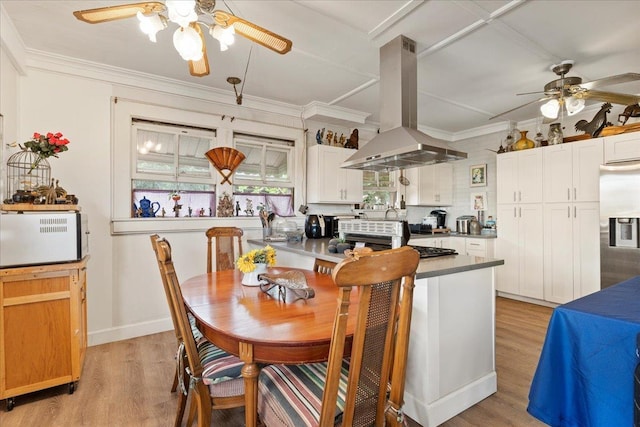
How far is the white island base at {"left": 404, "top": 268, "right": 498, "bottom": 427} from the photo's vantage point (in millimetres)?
1782

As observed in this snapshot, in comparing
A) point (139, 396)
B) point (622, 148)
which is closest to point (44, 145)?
point (139, 396)

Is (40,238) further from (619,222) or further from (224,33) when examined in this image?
(619,222)

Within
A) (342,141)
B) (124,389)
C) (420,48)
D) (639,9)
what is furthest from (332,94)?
(124,389)

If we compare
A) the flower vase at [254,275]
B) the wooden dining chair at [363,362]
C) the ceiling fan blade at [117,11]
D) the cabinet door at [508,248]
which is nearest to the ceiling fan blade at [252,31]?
the ceiling fan blade at [117,11]

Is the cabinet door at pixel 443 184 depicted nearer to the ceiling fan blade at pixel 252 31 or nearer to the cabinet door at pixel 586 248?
the cabinet door at pixel 586 248

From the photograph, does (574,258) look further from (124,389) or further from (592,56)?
(124,389)

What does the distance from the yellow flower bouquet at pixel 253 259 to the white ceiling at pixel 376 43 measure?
1.64m

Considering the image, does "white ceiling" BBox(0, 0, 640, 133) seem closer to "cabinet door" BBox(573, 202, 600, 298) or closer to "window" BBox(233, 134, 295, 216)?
"window" BBox(233, 134, 295, 216)

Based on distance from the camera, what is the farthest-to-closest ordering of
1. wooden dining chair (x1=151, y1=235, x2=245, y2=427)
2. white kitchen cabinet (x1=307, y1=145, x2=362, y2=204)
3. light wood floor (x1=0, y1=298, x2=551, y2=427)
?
white kitchen cabinet (x1=307, y1=145, x2=362, y2=204)
light wood floor (x1=0, y1=298, x2=551, y2=427)
wooden dining chair (x1=151, y1=235, x2=245, y2=427)

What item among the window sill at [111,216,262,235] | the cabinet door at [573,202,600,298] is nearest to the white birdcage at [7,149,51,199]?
the window sill at [111,216,262,235]

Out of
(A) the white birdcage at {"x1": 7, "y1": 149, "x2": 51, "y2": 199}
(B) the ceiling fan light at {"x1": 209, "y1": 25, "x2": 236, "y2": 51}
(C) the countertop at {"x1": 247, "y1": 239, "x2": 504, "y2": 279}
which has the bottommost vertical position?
(C) the countertop at {"x1": 247, "y1": 239, "x2": 504, "y2": 279}

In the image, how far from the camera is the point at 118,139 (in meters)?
3.07

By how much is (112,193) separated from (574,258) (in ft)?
16.9

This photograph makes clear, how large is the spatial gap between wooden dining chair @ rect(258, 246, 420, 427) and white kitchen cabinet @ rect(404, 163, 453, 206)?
4.20 metres
